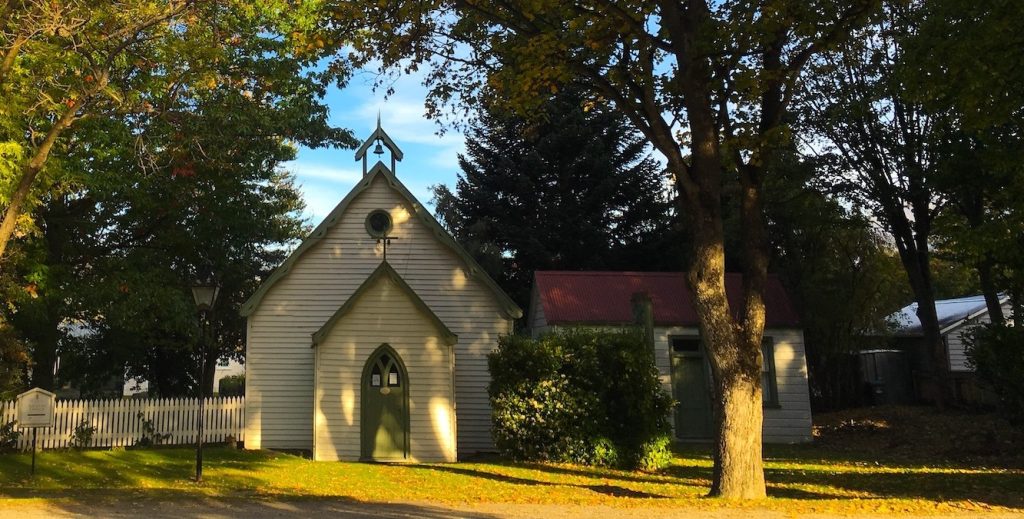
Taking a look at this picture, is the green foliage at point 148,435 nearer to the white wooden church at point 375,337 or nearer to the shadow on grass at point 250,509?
the white wooden church at point 375,337

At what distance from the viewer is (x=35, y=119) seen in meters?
15.5

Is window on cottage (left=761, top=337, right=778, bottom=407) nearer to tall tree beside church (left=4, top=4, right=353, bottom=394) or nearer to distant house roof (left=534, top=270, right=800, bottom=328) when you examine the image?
distant house roof (left=534, top=270, right=800, bottom=328)

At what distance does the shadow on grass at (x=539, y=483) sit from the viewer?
1145cm

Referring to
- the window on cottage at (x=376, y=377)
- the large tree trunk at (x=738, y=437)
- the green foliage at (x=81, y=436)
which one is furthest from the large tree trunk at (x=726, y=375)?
the green foliage at (x=81, y=436)

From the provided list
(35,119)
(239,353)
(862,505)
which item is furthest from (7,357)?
(239,353)

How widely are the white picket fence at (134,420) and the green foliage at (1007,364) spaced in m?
17.7

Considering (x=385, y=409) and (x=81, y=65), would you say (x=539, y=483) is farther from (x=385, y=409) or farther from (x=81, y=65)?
(x=81, y=65)

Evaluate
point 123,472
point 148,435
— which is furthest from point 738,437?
point 148,435

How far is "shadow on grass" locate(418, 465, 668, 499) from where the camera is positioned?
11.5 m

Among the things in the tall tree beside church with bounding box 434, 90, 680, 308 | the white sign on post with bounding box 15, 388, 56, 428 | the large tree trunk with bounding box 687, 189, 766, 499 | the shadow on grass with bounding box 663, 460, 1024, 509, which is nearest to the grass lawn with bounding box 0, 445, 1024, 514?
the shadow on grass with bounding box 663, 460, 1024, 509

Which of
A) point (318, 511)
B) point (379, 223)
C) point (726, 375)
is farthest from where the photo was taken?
point (379, 223)

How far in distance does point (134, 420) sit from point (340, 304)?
19.4 feet

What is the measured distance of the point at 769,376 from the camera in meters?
21.9

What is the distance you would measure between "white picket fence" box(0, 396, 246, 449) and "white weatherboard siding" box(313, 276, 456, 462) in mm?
3675
